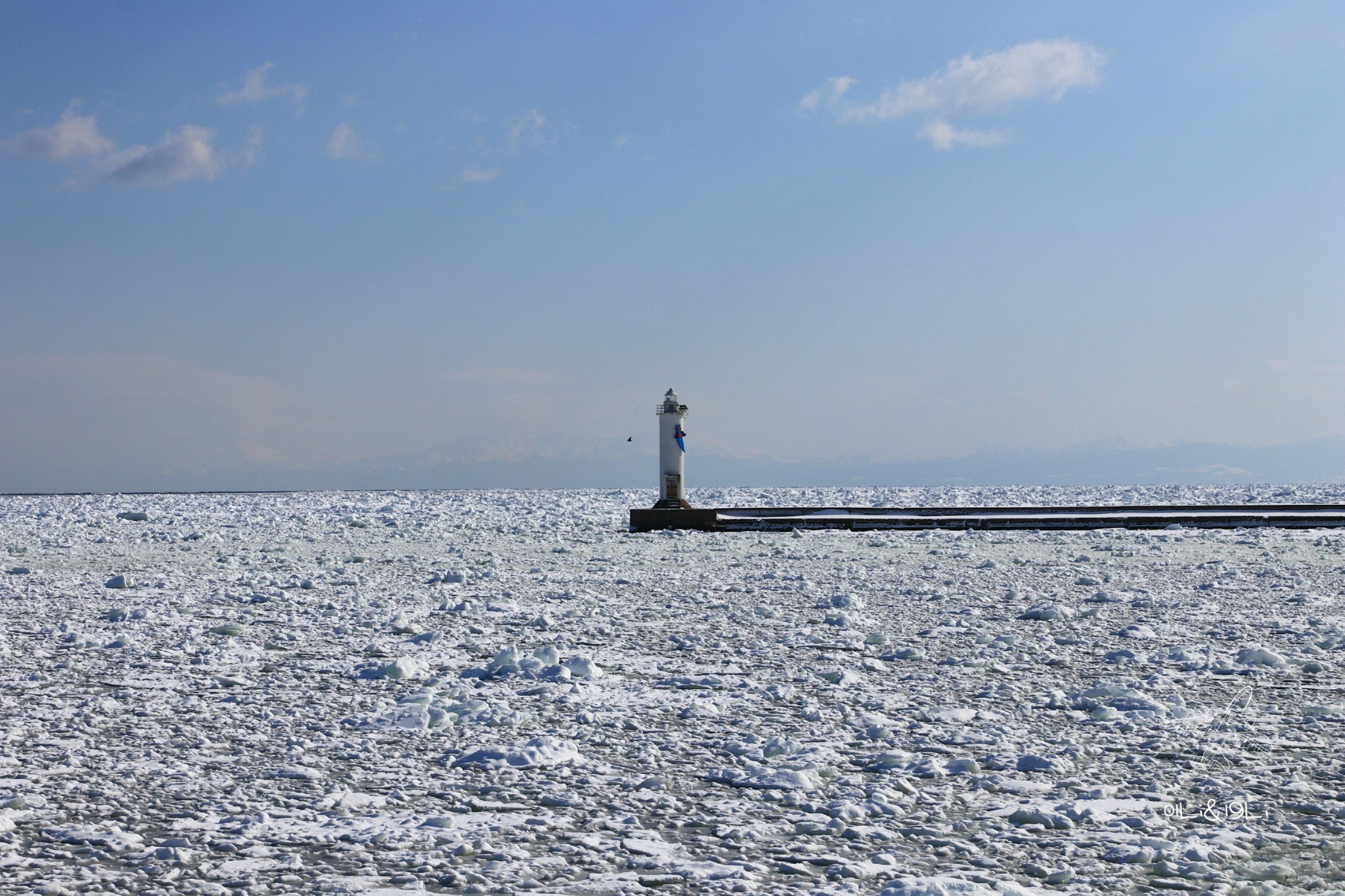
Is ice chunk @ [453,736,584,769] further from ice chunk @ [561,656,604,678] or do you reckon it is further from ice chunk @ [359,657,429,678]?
ice chunk @ [359,657,429,678]

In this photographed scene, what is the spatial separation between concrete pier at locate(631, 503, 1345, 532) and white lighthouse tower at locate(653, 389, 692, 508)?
2.08 ft

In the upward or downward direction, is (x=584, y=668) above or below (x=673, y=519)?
below

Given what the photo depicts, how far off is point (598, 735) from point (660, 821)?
50.5 inches

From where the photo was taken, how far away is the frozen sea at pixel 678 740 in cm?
337

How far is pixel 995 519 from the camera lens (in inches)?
833

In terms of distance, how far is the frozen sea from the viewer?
3.37 m

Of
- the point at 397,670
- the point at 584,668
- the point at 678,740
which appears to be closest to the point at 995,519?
the point at 584,668

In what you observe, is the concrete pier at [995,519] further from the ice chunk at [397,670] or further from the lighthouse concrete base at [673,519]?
the ice chunk at [397,670]

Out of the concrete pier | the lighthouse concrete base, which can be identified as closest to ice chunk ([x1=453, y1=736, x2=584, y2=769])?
the concrete pier

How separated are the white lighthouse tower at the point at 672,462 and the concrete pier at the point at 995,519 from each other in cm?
63

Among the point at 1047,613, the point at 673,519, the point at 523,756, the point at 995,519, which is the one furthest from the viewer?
the point at 673,519

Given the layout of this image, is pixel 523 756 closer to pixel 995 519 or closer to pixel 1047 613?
pixel 1047 613

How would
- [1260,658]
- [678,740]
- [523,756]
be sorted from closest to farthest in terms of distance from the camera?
1. [523,756]
2. [678,740]
3. [1260,658]

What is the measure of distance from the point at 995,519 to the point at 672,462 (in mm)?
6979
